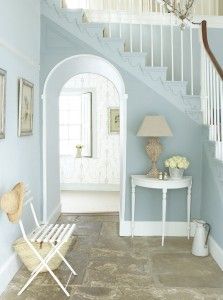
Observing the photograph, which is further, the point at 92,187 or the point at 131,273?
the point at 92,187

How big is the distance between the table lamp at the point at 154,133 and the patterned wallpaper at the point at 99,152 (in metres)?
4.24

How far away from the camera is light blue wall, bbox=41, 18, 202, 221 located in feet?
16.7

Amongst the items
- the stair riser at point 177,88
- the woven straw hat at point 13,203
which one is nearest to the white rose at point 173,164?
the stair riser at point 177,88

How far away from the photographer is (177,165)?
4.77 m

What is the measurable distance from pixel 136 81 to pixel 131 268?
2.67m

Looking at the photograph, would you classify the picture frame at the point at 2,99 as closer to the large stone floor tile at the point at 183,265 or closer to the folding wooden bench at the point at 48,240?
Result: the folding wooden bench at the point at 48,240

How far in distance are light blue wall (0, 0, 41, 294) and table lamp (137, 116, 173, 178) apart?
1.57 m

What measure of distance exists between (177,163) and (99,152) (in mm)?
4628

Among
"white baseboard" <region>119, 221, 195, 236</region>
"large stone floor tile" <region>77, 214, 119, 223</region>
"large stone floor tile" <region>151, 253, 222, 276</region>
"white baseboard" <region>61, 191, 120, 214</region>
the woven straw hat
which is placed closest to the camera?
the woven straw hat

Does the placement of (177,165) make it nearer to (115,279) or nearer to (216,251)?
(216,251)

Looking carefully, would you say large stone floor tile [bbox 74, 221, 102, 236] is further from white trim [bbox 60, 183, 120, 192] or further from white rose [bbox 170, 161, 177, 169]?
white trim [bbox 60, 183, 120, 192]

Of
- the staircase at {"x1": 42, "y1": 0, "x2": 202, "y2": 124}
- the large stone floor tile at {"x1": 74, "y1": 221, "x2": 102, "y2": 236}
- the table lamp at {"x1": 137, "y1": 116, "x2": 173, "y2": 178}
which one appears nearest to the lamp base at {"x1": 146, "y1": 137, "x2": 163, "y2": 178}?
the table lamp at {"x1": 137, "y1": 116, "x2": 173, "y2": 178}

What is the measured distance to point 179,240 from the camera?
194 inches

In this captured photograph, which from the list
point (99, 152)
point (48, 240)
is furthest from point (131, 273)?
point (99, 152)
